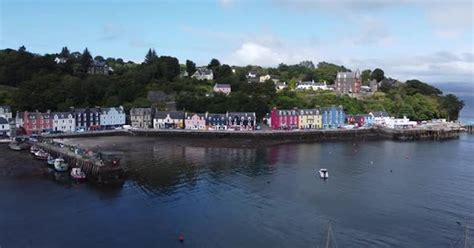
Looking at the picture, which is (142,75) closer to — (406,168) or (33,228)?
(406,168)

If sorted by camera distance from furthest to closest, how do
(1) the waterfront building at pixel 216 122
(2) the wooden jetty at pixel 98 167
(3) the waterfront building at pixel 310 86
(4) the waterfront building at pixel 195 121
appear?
(3) the waterfront building at pixel 310 86, (4) the waterfront building at pixel 195 121, (1) the waterfront building at pixel 216 122, (2) the wooden jetty at pixel 98 167

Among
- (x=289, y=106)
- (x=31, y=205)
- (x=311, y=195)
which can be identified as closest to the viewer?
(x=31, y=205)

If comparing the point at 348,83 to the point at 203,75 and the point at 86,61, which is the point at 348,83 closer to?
the point at 203,75

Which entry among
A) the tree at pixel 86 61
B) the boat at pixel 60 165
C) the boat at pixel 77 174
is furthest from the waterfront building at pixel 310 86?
the boat at pixel 77 174

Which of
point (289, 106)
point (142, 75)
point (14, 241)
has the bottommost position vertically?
point (14, 241)

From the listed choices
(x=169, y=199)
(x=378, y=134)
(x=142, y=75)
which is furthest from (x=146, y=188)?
(x=142, y=75)

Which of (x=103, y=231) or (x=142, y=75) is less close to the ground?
(x=142, y=75)

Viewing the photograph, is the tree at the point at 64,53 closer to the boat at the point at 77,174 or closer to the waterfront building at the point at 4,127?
the waterfront building at the point at 4,127
